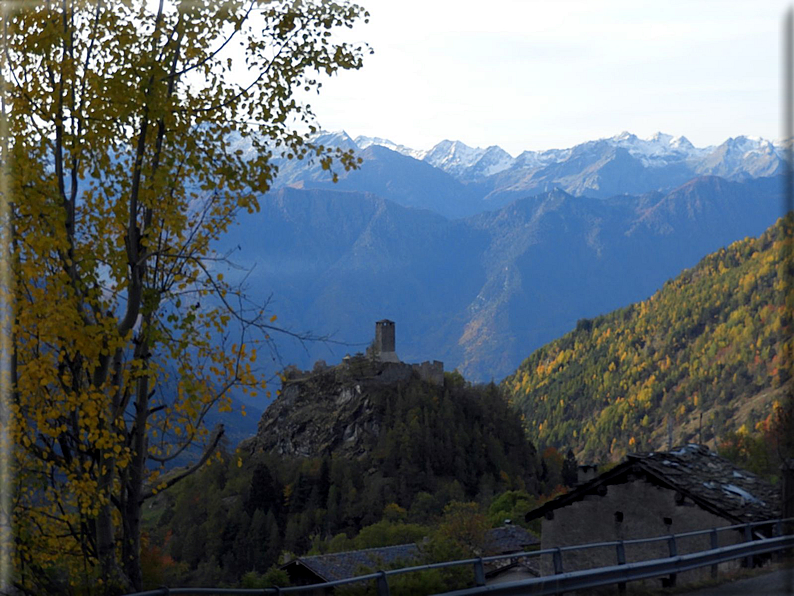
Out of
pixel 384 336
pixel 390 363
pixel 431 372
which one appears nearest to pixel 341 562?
pixel 431 372

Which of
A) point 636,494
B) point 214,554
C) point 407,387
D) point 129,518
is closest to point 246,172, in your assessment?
point 129,518

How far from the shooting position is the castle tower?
151 meters

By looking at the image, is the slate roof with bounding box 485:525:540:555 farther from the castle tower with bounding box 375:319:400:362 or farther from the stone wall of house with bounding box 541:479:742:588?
the castle tower with bounding box 375:319:400:362

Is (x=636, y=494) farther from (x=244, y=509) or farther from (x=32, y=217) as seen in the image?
(x=244, y=509)

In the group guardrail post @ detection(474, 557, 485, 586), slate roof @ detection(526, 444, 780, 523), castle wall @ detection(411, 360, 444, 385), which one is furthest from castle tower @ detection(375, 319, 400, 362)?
guardrail post @ detection(474, 557, 485, 586)

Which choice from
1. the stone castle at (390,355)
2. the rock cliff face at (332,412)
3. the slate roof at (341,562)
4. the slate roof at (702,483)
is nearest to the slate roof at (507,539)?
the slate roof at (341,562)

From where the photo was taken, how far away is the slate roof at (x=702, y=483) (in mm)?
24984

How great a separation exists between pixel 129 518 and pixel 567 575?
5938 millimetres

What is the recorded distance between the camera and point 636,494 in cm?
2656

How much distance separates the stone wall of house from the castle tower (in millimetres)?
122349

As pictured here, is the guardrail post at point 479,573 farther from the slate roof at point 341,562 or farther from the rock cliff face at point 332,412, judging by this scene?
the rock cliff face at point 332,412

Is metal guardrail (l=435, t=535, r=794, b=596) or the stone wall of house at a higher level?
the stone wall of house

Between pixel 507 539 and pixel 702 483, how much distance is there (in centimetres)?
5462

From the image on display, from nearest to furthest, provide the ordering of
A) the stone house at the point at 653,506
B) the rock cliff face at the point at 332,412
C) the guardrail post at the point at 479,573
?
the guardrail post at the point at 479,573, the stone house at the point at 653,506, the rock cliff face at the point at 332,412
